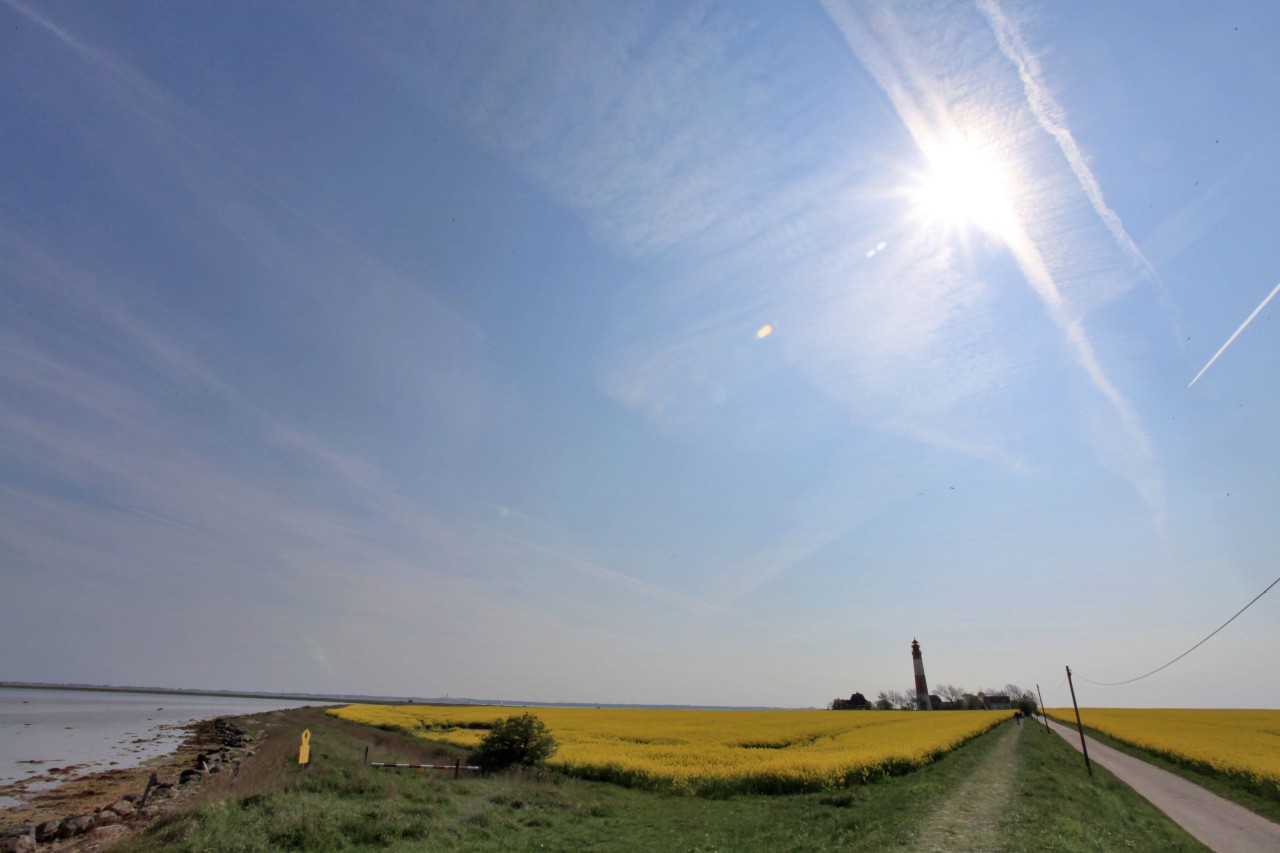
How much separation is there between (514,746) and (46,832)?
14721 mm

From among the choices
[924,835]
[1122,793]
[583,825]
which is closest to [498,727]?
[583,825]

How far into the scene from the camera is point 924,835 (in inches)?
588

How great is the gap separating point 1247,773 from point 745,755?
2150 centimetres

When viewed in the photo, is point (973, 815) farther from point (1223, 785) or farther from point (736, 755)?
point (1223, 785)

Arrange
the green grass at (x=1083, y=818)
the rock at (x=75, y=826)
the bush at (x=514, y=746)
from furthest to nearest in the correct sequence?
the bush at (x=514, y=746)
the rock at (x=75, y=826)
the green grass at (x=1083, y=818)

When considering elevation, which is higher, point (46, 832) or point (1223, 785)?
point (46, 832)

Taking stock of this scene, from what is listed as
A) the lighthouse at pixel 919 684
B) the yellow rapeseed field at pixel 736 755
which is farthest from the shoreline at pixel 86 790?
the lighthouse at pixel 919 684

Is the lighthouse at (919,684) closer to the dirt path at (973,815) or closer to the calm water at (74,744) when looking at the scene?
the dirt path at (973,815)

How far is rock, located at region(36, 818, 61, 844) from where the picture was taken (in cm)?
1558

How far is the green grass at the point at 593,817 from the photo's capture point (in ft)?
45.8

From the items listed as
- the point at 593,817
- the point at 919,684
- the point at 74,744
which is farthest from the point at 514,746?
the point at 919,684

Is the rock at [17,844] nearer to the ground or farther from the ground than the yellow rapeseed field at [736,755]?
farther from the ground

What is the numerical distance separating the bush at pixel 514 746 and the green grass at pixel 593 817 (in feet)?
6.68

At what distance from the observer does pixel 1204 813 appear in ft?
66.2
